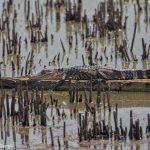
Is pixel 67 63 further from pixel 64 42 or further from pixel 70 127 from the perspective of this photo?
pixel 70 127

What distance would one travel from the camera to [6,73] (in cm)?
1759

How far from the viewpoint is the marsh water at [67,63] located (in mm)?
12961

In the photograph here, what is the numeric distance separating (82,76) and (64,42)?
4.16 m

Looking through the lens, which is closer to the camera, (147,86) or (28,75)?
(147,86)

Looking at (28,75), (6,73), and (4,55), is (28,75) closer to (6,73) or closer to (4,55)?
(6,73)

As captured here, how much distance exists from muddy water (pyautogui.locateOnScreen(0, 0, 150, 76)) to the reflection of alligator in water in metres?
1.35

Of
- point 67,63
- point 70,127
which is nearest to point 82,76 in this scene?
point 67,63

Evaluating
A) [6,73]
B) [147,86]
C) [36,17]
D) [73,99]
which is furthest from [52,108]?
[36,17]

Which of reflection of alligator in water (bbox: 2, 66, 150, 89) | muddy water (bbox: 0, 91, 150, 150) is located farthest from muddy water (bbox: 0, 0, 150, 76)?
muddy water (bbox: 0, 91, 150, 150)

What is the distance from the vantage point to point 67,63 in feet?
59.9

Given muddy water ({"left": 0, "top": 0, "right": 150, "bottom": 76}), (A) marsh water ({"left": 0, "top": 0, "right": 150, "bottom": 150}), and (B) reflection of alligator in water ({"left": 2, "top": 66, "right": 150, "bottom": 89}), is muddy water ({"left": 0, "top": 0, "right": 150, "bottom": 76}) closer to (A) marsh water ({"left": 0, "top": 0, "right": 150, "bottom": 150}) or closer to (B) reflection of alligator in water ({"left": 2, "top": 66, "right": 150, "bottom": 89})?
(A) marsh water ({"left": 0, "top": 0, "right": 150, "bottom": 150})

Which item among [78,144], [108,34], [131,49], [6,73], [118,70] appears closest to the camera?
[78,144]

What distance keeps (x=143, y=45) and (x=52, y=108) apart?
12.9ft

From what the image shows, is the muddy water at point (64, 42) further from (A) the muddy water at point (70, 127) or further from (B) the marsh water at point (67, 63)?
(A) the muddy water at point (70, 127)
